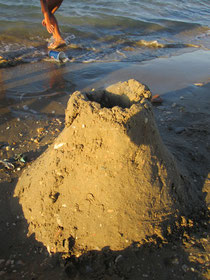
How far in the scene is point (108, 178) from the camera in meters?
2.12

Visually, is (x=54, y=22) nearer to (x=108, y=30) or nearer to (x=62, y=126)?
(x=108, y=30)

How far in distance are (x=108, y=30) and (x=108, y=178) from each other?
9.65 metres

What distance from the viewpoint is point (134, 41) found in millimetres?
9594

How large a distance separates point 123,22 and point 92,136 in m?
10.7

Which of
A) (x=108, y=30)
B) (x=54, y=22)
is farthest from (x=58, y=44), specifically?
(x=108, y=30)

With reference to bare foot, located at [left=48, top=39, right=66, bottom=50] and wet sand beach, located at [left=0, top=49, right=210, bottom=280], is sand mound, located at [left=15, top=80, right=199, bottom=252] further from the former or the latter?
bare foot, located at [left=48, top=39, right=66, bottom=50]

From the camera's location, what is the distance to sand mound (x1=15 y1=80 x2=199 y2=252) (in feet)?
6.76

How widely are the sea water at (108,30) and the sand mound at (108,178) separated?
18.9ft

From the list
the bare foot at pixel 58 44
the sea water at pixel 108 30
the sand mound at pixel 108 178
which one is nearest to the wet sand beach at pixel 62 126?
the sand mound at pixel 108 178

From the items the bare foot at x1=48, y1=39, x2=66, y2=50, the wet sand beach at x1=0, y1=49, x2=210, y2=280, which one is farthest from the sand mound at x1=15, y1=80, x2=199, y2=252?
the bare foot at x1=48, y1=39, x2=66, y2=50

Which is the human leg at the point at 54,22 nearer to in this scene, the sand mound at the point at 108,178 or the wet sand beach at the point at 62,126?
the wet sand beach at the point at 62,126

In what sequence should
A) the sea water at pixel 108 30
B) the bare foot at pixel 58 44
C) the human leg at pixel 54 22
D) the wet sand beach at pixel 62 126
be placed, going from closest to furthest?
the wet sand beach at pixel 62 126, the human leg at pixel 54 22, the bare foot at pixel 58 44, the sea water at pixel 108 30

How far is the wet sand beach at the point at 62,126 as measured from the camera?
2.05 m

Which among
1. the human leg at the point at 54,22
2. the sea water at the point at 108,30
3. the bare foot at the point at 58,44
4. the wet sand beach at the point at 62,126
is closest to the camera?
the wet sand beach at the point at 62,126
